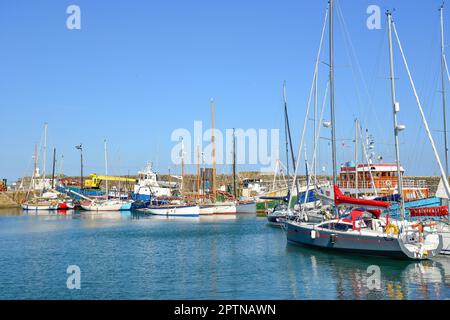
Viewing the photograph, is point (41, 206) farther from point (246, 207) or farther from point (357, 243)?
point (357, 243)

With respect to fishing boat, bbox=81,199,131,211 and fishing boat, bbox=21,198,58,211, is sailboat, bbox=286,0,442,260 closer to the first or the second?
fishing boat, bbox=81,199,131,211

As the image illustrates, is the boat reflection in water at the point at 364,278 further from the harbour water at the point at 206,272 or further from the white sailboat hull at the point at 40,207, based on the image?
the white sailboat hull at the point at 40,207

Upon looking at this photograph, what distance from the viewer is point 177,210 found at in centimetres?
7662

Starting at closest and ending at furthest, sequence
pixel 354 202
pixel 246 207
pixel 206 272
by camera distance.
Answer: pixel 206 272, pixel 354 202, pixel 246 207

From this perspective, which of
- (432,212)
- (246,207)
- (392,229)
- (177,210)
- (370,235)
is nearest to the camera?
(392,229)

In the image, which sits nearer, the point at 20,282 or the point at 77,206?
the point at 20,282

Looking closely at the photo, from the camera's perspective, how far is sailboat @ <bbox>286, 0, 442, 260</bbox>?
2702cm

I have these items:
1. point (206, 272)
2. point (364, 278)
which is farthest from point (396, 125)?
point (206, 272)

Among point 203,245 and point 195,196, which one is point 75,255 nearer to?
point 203,245

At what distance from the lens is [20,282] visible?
944 inches

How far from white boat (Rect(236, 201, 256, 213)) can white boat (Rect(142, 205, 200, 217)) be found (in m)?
8.08

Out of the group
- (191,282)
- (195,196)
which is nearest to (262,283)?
(191,282)

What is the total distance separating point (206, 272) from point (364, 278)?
812 centimetres
